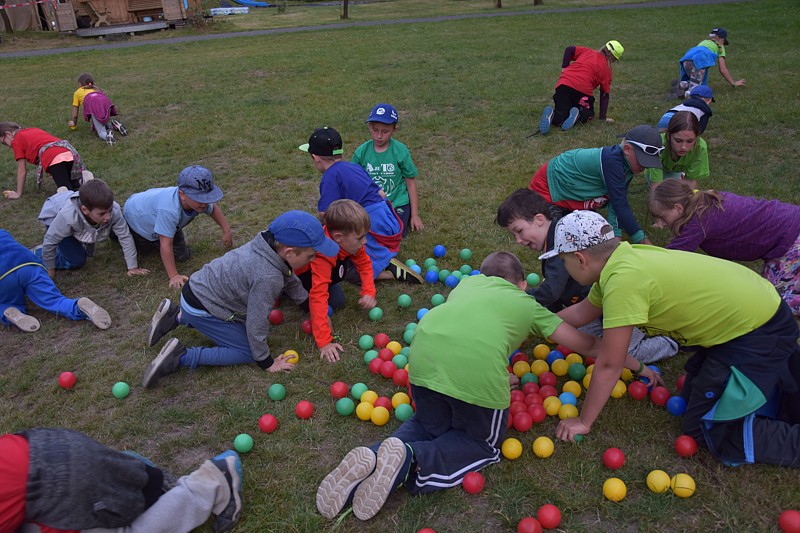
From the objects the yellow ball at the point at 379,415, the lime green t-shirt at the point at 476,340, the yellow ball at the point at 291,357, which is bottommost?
the yellow ball at the point at 291,357

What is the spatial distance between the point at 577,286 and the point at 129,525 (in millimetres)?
3244

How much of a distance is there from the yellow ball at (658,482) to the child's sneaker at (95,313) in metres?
4.16

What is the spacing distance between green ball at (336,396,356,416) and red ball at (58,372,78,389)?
76.6 inches

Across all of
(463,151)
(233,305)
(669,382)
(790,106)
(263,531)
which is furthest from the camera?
(790,106)

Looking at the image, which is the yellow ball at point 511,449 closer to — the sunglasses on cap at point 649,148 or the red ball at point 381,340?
the red ball at point 381,340

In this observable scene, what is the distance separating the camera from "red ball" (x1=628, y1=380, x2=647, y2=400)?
369 centimetres

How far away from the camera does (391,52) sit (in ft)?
54.4

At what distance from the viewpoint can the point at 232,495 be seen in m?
2.96

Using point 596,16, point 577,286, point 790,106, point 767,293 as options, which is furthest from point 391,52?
point 767,293

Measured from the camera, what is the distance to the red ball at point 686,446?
3.26 meters

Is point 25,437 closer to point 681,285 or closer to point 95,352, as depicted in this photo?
point 95,352

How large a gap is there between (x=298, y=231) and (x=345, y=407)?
118 cm

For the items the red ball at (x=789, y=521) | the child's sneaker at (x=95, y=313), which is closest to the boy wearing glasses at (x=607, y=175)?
the red ball at (x=789, y=521)

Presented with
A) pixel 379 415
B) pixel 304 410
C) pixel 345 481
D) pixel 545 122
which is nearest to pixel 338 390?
pixel 304 410
